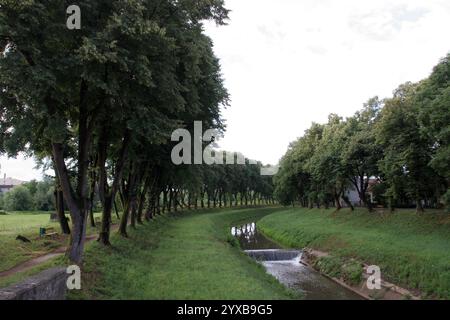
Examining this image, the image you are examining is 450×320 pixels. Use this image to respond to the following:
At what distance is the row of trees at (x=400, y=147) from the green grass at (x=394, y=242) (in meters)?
2.54

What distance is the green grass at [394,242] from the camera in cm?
2242

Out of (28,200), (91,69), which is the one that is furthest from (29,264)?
(28,200)

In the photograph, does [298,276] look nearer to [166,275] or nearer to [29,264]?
[166,275]

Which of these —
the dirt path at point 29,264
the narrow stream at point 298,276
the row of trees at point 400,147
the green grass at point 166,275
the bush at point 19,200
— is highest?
the row of trees at point 400,147

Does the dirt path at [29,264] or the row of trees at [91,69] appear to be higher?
the row of trees at [91,69]

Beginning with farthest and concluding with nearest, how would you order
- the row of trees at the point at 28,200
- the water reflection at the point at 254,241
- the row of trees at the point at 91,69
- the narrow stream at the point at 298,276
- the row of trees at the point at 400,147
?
the row of trees at the point at 28,200 < the water reflection at the point at 254,241 < the row of trees at the point at 400,147 < the narrow stream at the point at 298,276 < the row of trees at the point at 91,69

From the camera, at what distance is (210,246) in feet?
97.6

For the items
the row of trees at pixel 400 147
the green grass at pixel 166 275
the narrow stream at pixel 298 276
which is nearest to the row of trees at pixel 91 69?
the green grass at pixel 166 275

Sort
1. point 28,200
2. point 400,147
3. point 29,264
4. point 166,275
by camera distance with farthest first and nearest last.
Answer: point 28,200, point 400,147, point 29,264, point 166,275

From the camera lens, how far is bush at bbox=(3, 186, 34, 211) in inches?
4126

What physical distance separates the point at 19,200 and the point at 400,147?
95.0 meters

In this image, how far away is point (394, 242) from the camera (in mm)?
30172

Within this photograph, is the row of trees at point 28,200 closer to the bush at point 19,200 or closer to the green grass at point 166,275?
the bush at point 19,200
